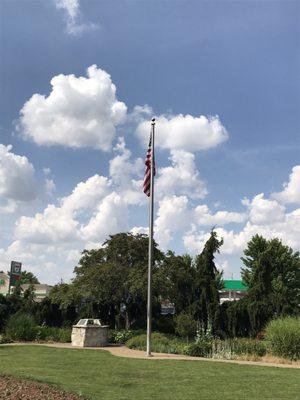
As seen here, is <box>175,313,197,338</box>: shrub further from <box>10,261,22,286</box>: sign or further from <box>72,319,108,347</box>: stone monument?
<box>10,261,22,286</box>: sign

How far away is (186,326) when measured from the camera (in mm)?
25141

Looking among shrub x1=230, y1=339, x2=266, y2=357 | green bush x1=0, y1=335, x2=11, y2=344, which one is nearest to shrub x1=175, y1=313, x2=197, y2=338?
shrub x1=230, y1=339, x2=266, y2=357

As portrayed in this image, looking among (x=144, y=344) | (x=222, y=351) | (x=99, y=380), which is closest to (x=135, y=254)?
(x=144, y=344)

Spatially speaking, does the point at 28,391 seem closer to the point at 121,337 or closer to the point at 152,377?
the point at 152,377

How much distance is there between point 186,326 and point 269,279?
5.58 metres

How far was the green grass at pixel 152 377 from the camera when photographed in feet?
32.7

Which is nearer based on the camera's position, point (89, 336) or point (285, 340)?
point (285, 340)

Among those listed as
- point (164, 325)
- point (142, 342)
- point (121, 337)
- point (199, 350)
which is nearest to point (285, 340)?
point (199, 350)

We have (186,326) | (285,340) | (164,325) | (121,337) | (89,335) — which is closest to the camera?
(285,340)

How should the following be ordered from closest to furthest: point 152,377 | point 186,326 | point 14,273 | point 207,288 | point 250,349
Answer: point 152,377
point 250,349
point 186,326
point 207,288
point 14,273

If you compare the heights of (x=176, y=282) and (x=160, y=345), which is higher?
(x=176, y=282)

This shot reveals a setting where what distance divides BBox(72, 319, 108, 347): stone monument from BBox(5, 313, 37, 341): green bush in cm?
265

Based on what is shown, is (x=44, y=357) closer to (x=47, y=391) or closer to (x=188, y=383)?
(x=188, y=383)

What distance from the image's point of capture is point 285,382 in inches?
468
